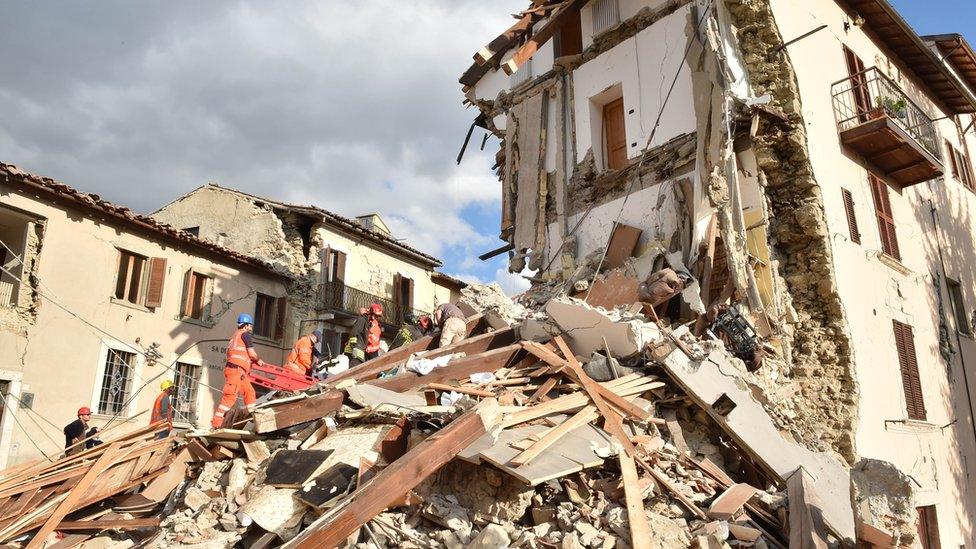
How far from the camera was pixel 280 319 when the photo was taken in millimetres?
19875

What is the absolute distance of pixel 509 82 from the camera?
535 inches

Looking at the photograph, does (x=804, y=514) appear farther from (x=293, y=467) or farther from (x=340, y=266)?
(x=340, y=266)

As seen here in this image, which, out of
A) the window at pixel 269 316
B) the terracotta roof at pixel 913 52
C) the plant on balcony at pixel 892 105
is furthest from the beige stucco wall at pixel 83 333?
the terracotta roof at pixel 913 52

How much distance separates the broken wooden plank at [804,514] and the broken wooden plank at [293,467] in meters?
3.46

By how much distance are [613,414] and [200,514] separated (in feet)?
11.0

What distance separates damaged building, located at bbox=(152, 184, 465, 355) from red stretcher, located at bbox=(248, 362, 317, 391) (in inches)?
438

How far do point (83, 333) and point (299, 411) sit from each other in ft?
37.5

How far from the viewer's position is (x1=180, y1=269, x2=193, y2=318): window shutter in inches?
667

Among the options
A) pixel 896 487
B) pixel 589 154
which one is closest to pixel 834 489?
pixel 896 487

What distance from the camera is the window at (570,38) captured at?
12273mm

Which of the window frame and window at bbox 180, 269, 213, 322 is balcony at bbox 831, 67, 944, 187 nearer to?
window at bbox 180, 269, 213, 322

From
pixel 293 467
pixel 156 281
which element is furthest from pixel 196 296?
pixel 293 467

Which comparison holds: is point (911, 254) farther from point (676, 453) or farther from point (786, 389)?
point (676, 453)

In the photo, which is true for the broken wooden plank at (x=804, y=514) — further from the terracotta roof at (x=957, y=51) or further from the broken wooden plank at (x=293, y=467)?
the terracotta roof at (x=957, y=51)
